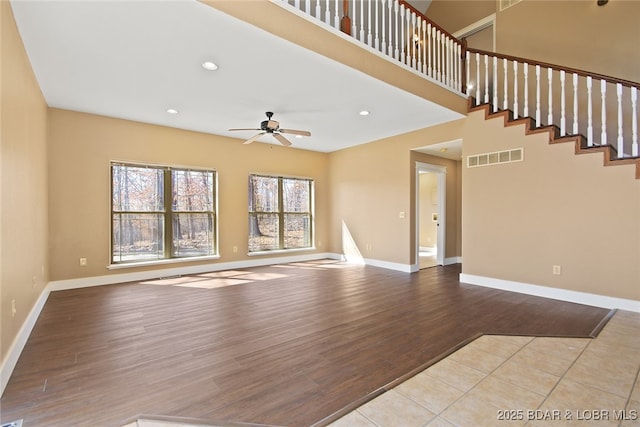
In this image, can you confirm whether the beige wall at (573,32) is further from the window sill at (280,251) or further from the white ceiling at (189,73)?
the window sill at (280,251)

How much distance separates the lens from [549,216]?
407 cm

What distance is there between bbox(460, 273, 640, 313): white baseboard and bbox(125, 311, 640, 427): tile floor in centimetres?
115

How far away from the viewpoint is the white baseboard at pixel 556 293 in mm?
3527

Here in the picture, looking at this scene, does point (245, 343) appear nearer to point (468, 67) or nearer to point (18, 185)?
point (18, 185)

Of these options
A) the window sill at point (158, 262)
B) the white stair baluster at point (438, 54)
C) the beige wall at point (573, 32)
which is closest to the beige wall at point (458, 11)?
the beige wall at point (573, 32)

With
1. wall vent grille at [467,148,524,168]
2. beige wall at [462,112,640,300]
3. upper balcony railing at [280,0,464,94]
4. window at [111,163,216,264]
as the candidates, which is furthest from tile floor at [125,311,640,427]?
window at [111,163,216,264]

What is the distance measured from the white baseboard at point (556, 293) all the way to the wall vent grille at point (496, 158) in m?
1.85

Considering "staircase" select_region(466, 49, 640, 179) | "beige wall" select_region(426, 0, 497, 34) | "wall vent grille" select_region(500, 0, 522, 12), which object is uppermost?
"beige wall" select_region(426, 0, 497, 34)

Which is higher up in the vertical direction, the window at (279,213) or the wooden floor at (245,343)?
the window at (279,213)

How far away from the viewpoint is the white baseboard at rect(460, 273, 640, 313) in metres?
3.53

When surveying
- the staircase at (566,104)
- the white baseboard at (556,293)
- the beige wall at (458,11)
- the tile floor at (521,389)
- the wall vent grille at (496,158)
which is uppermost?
the beige wall at (458,11)

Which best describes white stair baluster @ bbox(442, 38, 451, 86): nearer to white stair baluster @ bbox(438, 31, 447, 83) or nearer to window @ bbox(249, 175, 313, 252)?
white stair baluster @ bbox(438, 31, 447, 83)

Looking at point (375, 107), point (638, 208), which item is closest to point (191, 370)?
point (375, 107)

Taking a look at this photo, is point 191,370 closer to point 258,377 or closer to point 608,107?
point 258,377
